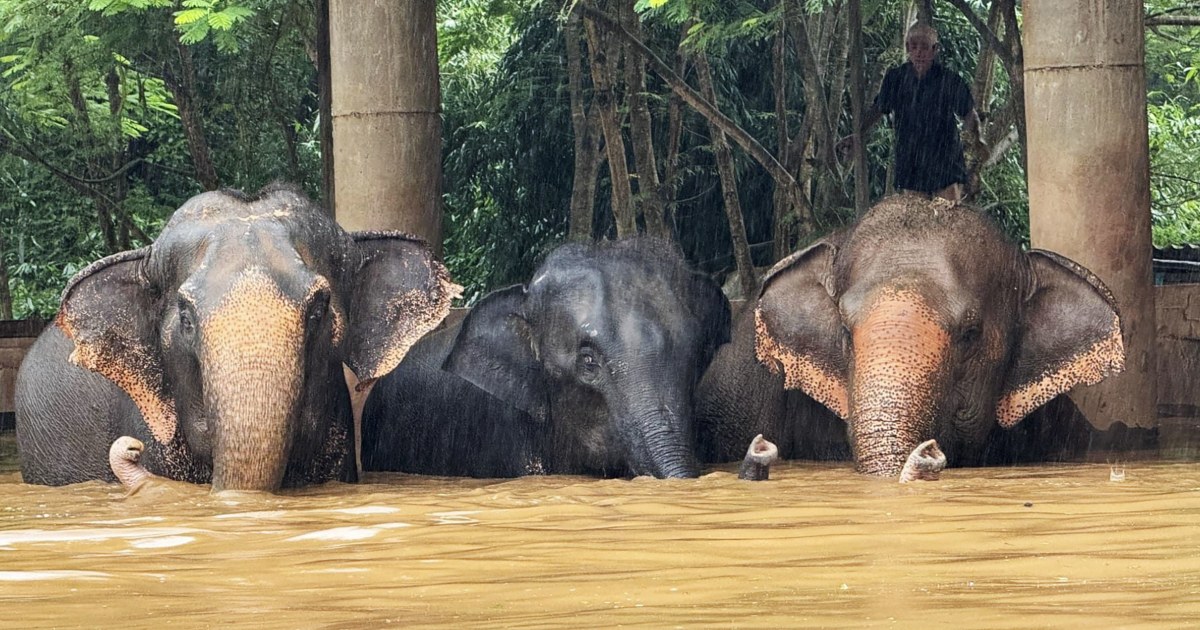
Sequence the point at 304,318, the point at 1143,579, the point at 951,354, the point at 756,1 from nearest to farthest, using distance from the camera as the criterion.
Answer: the point at 1143,579 → the point at 304,318 → the point at 951,354 → the point at 756,1

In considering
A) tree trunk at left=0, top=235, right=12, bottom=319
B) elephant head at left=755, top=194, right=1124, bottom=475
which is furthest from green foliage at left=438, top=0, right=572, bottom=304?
elephant head at left=755, top=194, right=1124, bottom=475

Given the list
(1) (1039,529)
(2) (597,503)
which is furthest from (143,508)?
(1) (1039,529)

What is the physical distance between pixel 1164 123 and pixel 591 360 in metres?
11.0

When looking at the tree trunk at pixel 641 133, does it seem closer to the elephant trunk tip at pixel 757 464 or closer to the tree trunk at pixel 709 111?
the tree trunk at pixel 709 111

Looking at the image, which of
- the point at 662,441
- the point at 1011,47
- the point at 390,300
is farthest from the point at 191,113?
the point at 662,441

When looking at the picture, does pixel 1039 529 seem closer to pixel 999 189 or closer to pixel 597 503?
pixel 597 503

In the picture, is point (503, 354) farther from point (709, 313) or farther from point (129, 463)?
point (129, 463)

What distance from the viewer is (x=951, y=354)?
A: 21.9 feet

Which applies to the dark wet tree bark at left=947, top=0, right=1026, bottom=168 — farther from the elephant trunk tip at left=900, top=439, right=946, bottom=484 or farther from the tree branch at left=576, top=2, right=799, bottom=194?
the elephant trunk tip at left=900, top=439, right=946, bottom=484

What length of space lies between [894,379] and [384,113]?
2.98 meters

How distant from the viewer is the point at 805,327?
7477 millimetres

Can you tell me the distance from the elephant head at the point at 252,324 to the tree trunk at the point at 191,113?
6.25m

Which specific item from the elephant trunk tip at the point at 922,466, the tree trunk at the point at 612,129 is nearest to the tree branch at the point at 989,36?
the tree trunk at the point at 612,129

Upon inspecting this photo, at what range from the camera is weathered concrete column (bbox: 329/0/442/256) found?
8359mm
